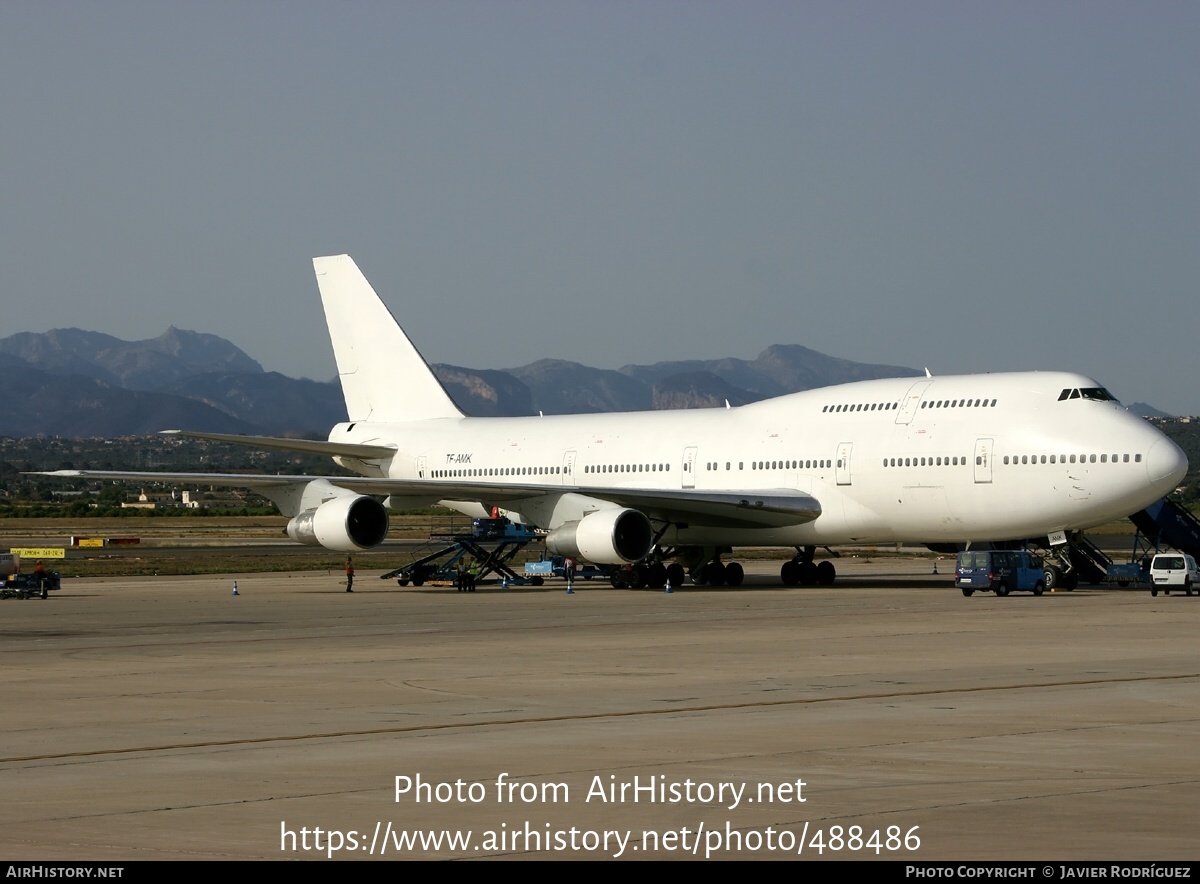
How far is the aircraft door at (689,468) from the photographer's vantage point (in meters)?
43.5

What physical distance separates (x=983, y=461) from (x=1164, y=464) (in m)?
3.78

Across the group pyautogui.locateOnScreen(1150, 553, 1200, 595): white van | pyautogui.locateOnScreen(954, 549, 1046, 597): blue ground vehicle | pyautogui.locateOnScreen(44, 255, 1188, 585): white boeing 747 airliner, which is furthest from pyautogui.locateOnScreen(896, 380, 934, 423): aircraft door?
pyautogui.locateOnScreen(1150, 553, 1200, 595): white van

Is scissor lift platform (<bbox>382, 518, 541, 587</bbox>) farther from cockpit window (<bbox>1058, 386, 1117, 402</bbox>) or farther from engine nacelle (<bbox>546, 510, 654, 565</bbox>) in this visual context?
cockpit window (<bbox>1058, 386, 1117, 402</bbox>)

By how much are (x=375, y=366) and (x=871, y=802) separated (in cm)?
4314

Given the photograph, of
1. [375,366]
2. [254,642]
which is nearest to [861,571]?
[375,366]

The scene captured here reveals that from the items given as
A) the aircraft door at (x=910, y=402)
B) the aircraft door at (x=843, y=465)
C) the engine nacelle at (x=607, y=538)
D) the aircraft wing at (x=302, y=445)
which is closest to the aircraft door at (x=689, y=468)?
the engine nacelle at (x=607, y=538)

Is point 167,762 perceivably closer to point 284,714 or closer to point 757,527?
point 284,714

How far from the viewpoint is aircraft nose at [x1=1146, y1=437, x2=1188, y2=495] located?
35.4m

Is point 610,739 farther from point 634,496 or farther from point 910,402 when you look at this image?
point 910,402

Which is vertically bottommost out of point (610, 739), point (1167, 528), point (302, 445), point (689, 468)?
point (610, 739)

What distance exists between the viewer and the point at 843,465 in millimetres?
39625

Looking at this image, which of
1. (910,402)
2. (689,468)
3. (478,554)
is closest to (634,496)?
(689,468)

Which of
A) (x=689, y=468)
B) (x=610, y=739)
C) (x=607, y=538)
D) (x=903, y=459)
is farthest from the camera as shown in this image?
(x=689, y=468)

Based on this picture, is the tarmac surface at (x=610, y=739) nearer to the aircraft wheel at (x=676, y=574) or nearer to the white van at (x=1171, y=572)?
the white van at (x=1171, y=572)
